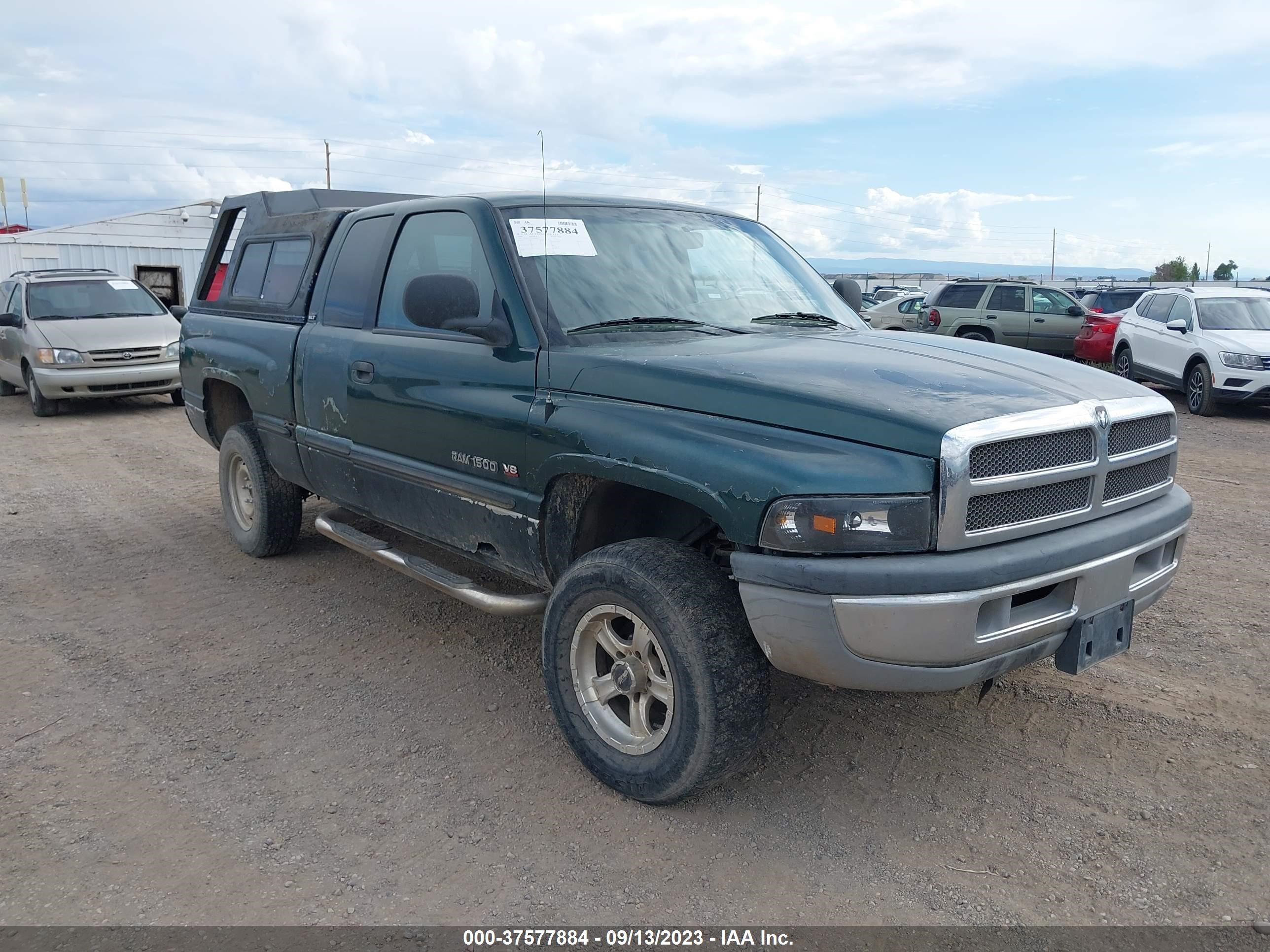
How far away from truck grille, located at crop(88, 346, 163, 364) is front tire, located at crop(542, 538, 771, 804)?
10.7 metres

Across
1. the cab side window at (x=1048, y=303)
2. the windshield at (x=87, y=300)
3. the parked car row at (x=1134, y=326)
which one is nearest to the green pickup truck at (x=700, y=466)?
the parked car row at (x=1134, y=326)

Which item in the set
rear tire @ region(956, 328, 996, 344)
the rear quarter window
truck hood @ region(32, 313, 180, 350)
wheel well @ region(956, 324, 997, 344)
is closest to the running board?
truck hood @ region(32, 313, 180, 350)

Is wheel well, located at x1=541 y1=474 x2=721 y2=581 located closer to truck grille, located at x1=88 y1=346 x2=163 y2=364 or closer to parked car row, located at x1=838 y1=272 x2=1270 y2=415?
parked car row, located at x1=838 y1=272 x2=1270 y2=415

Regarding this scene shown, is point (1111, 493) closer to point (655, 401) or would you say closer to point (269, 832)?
point (655, 401)

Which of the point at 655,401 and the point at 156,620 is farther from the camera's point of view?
the point at 156,620

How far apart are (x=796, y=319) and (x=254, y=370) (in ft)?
9.79

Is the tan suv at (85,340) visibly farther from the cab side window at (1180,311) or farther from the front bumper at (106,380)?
the cab side window at (1180,311)

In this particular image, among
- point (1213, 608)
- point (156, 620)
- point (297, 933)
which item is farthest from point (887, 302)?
point (297, 933)

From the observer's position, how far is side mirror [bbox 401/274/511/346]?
142 inches

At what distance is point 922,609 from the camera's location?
8.69 ft

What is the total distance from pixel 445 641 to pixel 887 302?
66.1 ft

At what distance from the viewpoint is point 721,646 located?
295 cm

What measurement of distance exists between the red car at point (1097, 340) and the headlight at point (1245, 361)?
448 centimetres

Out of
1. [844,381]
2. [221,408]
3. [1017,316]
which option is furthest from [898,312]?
[844,381]
